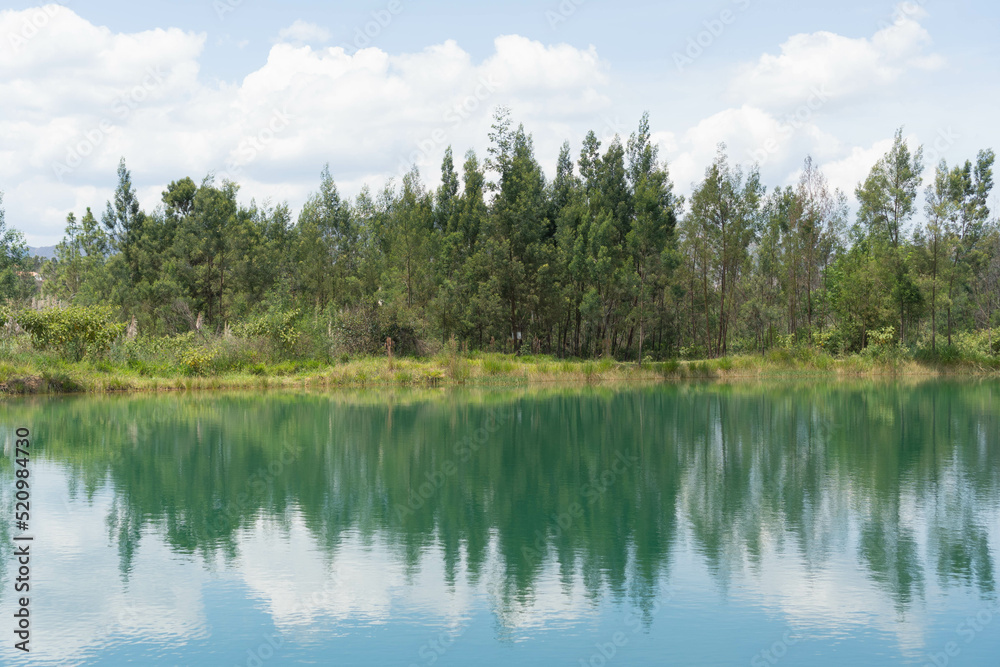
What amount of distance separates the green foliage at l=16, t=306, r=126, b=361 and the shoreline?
924mm

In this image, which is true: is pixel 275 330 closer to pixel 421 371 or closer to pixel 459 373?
pixel 421 371

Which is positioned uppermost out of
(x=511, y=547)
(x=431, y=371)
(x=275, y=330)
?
(x=275, y=330)

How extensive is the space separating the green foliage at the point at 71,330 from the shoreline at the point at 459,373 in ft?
3.03

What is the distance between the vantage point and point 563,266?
45281mm

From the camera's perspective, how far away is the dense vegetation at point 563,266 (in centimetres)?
4356

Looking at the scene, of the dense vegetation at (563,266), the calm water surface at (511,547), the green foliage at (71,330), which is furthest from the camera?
the dense vegetation at (563,266)

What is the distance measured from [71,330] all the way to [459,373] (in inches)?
607

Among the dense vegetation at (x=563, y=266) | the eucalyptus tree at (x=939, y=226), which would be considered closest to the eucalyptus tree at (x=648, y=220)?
the dense vegetation at (x=563, y=266)

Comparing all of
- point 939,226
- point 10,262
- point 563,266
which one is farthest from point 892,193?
point 10,262

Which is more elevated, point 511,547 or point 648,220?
point 648,220

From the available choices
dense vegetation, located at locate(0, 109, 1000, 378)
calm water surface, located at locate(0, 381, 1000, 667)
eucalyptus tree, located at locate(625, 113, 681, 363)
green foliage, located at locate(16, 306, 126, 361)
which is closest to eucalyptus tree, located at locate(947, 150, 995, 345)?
dense vegetation, located at locate(0, 109, 1000, 378)

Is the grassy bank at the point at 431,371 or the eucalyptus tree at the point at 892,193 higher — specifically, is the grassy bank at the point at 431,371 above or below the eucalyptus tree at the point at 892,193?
below

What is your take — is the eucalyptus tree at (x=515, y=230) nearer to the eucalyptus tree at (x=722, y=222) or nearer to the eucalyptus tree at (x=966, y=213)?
the eucalyptus tree at (x=722, y=222)

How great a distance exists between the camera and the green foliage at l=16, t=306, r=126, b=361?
32.2 metres
